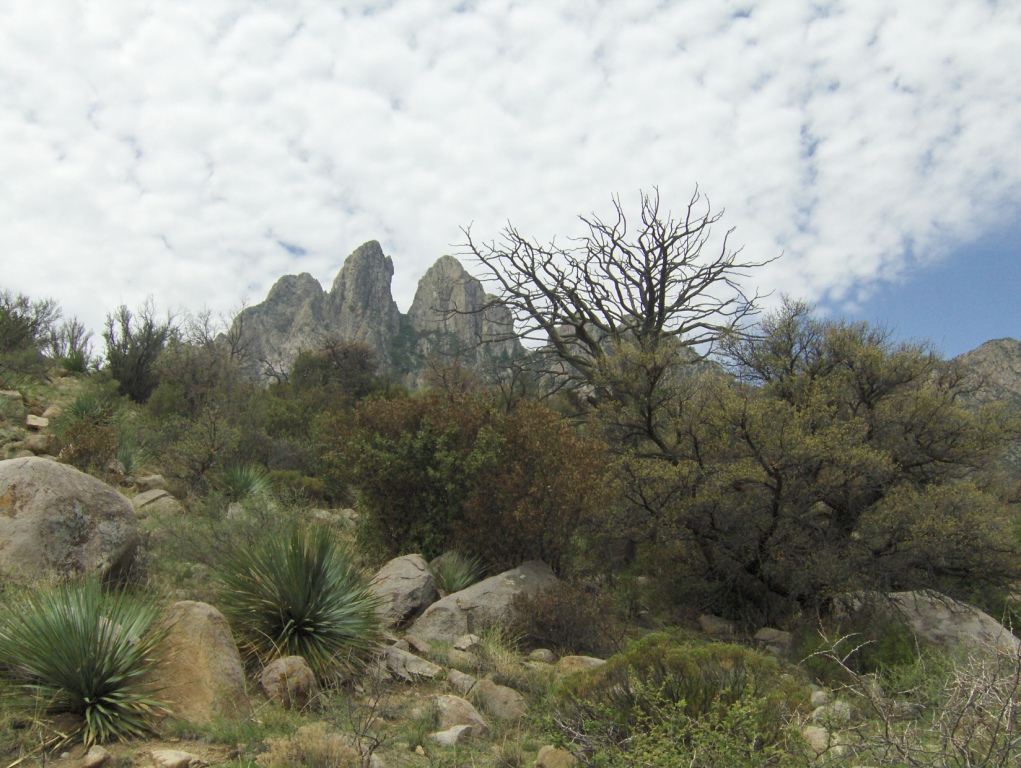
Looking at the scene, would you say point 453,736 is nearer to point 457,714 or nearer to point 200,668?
point 457,714

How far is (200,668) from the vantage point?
5.92 metres

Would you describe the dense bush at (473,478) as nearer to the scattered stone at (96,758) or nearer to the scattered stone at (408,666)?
the scattered stone at (408,666)

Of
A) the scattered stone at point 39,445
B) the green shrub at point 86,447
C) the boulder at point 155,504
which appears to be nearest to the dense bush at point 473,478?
the boulder at point 155,504

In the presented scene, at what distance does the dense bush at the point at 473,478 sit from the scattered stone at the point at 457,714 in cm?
446


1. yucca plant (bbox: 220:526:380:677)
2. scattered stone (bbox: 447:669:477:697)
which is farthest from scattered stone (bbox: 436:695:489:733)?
yucca plant (bbox: 220:526:380:677)

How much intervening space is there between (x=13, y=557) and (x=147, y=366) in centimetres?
1916

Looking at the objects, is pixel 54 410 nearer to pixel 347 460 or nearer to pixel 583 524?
pixel 347 460

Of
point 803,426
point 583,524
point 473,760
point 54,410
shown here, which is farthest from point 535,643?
point 54,410

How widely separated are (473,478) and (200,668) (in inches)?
241

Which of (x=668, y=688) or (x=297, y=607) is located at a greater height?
(x=297, y=607)

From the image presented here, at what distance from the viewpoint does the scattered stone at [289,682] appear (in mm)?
6070

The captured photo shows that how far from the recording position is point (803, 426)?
11.5 meters

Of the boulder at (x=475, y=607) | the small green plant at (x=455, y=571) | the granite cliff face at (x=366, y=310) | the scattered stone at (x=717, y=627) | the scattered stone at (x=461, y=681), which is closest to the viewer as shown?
the scattered stone at (x=461, y=681)

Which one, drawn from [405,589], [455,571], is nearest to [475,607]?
[405,589]
